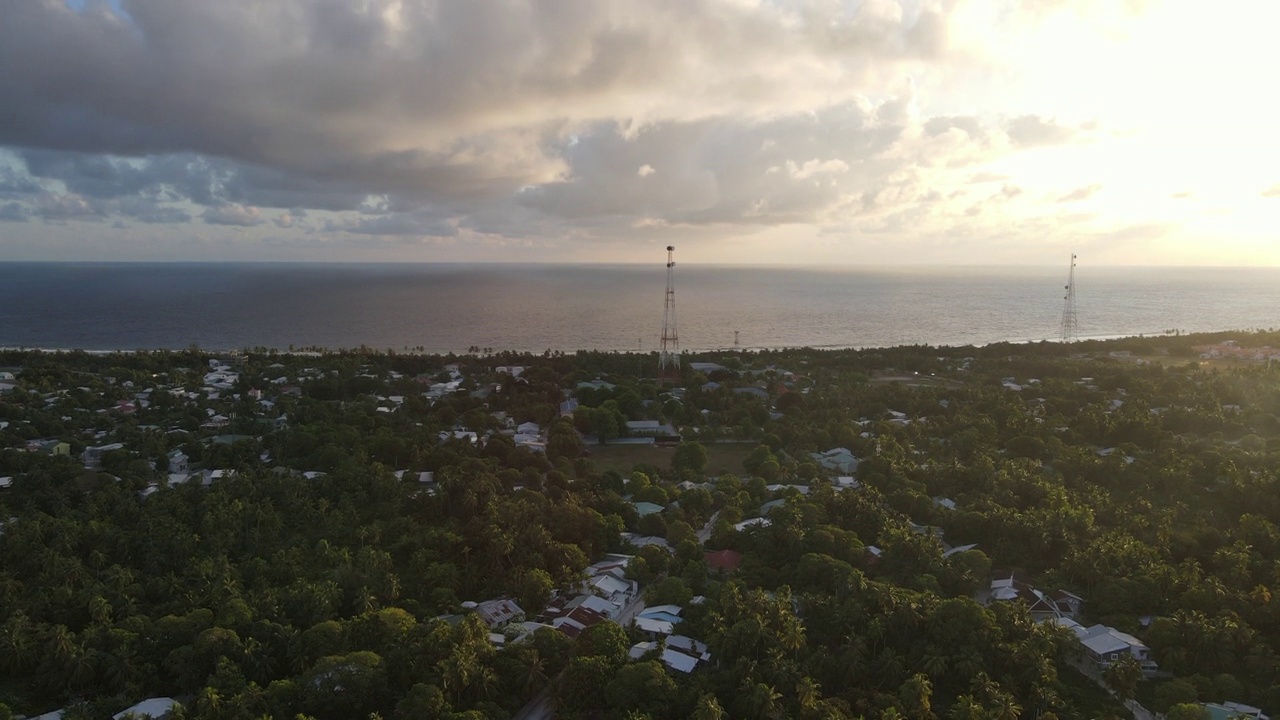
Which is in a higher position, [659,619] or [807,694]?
[807,694]

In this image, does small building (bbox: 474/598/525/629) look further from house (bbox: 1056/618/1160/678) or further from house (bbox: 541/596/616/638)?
house (bbox: 1056/618/1160/678)

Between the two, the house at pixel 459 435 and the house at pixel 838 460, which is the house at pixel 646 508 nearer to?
the house at pixel 838 460

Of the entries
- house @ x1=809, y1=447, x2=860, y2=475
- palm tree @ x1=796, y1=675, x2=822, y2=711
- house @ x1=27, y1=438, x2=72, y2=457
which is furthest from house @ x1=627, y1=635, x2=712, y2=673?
house @ x1=27, y1=438, x2=72, y2=457

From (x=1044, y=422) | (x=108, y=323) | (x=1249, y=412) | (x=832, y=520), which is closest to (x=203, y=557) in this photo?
(x=832, y=520)

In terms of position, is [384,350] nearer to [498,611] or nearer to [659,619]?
[498,611]

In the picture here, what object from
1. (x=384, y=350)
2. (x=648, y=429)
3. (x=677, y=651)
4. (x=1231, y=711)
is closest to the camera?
(x=1231, y=711)

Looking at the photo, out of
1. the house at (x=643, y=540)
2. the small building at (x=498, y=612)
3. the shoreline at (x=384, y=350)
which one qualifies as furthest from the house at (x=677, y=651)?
the shoreline at (x=384, y=350)

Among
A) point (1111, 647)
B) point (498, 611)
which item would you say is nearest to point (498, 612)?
point (498, 611)
